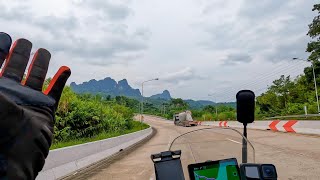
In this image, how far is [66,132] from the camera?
19.9 meters

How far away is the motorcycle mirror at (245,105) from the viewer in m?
3.39

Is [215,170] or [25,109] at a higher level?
[25,109]

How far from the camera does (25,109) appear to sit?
1479 millimetres

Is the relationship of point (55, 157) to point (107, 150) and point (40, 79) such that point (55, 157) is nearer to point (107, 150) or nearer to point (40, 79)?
point (107, 150)

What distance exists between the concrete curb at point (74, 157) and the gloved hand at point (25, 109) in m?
8.00

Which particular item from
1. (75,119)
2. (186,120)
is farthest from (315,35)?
(75,119)

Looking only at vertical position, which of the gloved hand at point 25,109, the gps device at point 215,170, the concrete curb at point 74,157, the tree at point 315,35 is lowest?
the concrete curb at point 74,157

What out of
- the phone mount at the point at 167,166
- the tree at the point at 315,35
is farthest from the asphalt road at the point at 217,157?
the tree at the point at 315,35

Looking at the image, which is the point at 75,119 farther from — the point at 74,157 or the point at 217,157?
the point at 217,157

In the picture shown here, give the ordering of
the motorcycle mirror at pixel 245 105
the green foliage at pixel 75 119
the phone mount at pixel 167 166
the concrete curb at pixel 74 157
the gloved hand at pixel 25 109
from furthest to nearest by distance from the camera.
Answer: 1. the green foliage at pixel 75 119
2. the concrete curb at pixel 74 157
3. the motorcycle mirror at pixel 245 105
4. the phone mount at pixel 167 166
5. the gloved hand at pixel 25 109

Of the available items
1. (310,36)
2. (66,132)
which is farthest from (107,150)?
(310,36)

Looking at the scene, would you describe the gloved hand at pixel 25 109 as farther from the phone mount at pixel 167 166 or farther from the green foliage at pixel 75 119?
the green foliage at pixel 75 119

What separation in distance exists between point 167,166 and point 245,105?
1.00 metres

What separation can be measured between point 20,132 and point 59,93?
1.16 feet
